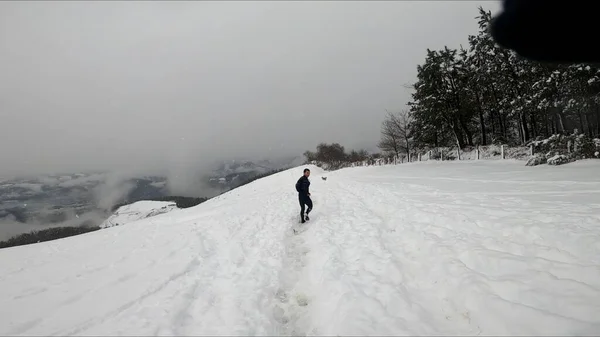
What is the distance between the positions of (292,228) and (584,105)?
2239 centimetres

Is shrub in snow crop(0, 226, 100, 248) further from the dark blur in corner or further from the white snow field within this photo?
the dark blur in corner

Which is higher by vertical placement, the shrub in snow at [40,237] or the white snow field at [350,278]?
the white snow field at [350,278]

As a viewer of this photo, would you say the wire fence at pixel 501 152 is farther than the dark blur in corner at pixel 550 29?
Yes

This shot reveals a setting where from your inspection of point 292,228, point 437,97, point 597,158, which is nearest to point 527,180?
point 597,158

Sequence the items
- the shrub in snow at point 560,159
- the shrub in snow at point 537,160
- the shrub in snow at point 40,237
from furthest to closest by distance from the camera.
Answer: the shrub in snow at point 40,237 < the shrub in snow at point 537,160 < the shrub in snow at point 560,159

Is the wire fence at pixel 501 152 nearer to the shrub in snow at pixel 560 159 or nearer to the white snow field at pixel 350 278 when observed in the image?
the shrub in snow at pixel 560 159

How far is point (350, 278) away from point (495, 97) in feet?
114

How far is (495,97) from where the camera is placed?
29.8 metres

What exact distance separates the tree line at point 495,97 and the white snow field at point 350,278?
15409 millimetres

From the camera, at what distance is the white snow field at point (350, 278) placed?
350 centimetres

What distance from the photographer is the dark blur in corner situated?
1.63 metres

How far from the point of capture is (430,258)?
17.0ft

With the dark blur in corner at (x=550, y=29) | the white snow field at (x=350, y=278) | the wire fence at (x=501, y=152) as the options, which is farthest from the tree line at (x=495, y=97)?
the dark blur in corner at (x=550, y=29)

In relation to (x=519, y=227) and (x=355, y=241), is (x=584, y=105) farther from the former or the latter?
(x=355, y=241)
